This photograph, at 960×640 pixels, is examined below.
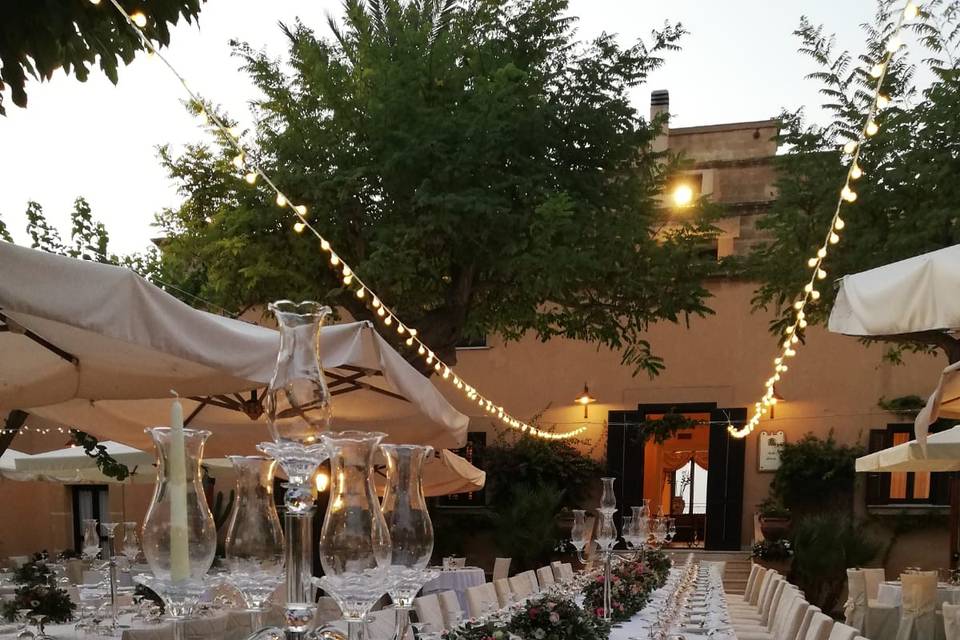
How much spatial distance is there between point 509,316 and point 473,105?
287 cm

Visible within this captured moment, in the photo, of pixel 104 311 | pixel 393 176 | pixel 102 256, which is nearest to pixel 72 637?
pixel 104 311

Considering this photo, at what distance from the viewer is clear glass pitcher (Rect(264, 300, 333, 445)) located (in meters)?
1.24

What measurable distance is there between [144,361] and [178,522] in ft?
9.37

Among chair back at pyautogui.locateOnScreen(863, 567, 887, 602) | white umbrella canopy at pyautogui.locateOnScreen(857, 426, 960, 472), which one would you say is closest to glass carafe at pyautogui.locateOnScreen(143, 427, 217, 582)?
white umbrella canopy at pyautogui.locateOnScreen(857, 426, 960, 472)

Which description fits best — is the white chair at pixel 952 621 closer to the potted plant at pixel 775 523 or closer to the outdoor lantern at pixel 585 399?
the potted plant at pixel 775 523

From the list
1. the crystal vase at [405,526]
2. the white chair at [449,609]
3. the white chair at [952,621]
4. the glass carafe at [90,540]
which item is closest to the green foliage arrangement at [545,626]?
the white chair at [449,609]

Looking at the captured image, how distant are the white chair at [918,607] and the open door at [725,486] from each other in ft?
20.5

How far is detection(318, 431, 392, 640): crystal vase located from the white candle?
0.59ft

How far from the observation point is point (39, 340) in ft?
12.0

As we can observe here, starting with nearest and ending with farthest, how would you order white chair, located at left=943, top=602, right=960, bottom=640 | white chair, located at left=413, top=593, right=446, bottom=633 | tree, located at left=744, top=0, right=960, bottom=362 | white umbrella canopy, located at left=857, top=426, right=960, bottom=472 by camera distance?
white chair, located at left=413, top=593, right=446, bottom=633
white chair, located at left=943, top=602, right=960, bottom=640
white umbrella canopy, located at left=857, top=426, right=960, bottom=472
tree, located at left=744, top=0, right=960, bottom=362

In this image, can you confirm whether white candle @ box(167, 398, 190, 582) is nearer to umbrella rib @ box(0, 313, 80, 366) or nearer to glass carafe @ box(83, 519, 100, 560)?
umbrella rib @ box(0, 313, 80, 366)

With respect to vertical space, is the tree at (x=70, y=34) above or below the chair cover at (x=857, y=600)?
above

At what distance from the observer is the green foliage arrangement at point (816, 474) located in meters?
14.1

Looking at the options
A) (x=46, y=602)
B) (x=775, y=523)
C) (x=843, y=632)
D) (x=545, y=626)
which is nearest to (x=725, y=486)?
(x=775, y=523)
